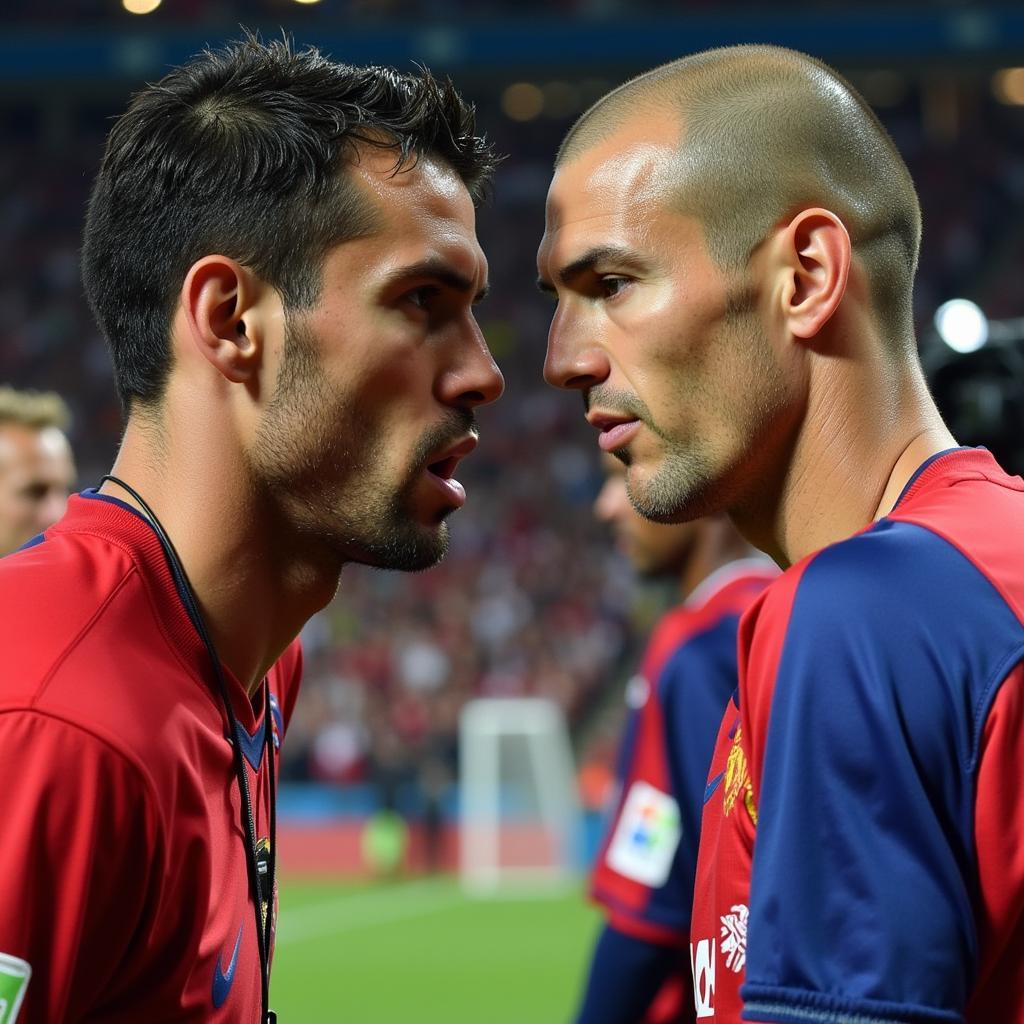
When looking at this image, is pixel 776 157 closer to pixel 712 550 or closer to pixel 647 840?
pixel 647 840

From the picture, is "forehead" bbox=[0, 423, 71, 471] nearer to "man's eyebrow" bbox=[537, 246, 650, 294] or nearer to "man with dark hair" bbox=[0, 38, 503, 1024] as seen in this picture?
"man with dark hair" bbox=[0, 38, 503, 1024]

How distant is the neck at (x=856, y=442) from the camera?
6.22ft

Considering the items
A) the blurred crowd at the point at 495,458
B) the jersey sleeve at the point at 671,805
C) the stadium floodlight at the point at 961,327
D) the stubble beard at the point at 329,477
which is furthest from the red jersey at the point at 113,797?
the blurred crowd at the point at 495,458

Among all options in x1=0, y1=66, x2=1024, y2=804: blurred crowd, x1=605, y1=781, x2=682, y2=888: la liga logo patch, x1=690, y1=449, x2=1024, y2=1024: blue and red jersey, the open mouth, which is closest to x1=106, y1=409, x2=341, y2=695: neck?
the open mouth

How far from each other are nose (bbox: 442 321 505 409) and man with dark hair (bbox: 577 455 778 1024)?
1774mm

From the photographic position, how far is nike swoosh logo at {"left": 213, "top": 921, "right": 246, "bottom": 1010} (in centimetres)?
199

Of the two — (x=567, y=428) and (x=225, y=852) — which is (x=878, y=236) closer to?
(x=225, y=852)

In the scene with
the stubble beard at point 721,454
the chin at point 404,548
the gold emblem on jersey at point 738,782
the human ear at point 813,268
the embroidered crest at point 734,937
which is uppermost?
the human ear at point 813,268

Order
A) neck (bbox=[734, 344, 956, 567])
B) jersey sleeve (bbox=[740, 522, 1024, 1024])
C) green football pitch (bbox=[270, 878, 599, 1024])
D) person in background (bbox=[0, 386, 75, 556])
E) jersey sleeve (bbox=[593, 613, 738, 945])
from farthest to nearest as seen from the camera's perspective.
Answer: green football pitch (bbox=[270, 878, 599, 1024]) → person in background (bbox=[0, 386, 75, 556]) → jersey sleeve (bbox=[593, 613, 738, 945]) → neck (bbox=[734, 344, 956, 567]) → jersey sleeve (bbox=[740, 522, 1024, 1024])

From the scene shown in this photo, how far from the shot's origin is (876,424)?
1898 millimetres

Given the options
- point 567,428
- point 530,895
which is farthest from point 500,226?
point 530,895

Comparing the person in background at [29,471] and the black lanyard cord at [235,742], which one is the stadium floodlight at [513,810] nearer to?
the person in background at [29,471]

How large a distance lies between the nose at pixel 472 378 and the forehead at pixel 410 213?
0.37 feet

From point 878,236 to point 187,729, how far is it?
1056 mm
